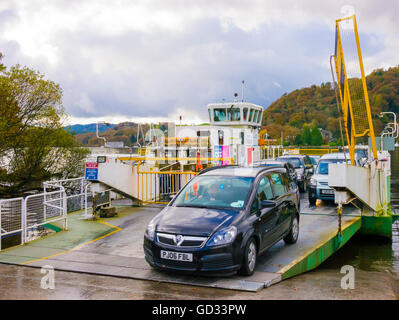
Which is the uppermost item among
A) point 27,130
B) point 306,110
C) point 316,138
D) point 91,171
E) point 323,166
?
point 306,110

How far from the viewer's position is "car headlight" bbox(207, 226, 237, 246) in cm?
564

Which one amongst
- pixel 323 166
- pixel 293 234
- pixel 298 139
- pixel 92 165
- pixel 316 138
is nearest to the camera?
pixel 293 234

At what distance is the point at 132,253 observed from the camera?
747 centimetres

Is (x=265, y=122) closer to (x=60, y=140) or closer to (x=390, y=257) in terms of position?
(x=60, y=140)

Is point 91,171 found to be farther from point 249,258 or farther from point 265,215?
point 249,258

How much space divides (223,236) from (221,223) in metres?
0.23

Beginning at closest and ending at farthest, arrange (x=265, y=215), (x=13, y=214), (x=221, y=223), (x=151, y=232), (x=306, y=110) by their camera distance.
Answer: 1. (x=221, y=223)
2. (x=151, y=232)
3. (x=265, y=215)
4. (x=13, y=214)
5. (x=306, y=110)

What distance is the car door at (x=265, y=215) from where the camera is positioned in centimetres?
646

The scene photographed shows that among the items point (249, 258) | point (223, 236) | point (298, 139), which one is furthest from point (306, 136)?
point (223, 236)

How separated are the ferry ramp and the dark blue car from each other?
0.30 metres

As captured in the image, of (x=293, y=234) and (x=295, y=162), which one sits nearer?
(x=293, y=234)

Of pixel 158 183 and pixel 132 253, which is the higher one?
pixel 158 183

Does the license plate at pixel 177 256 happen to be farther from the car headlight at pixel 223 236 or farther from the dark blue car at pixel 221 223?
the car headlight at pixel 223 236

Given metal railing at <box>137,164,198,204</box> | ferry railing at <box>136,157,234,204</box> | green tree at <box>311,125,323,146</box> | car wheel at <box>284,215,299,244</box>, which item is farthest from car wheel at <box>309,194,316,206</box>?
green tree at <box>311,125,323,146</box>
